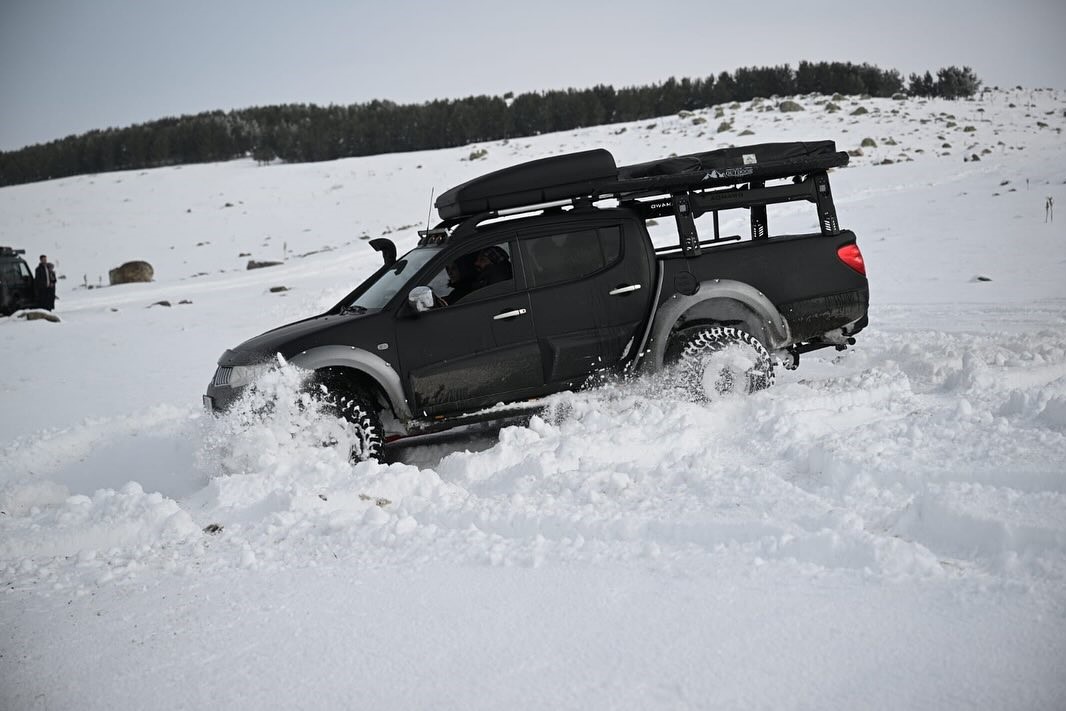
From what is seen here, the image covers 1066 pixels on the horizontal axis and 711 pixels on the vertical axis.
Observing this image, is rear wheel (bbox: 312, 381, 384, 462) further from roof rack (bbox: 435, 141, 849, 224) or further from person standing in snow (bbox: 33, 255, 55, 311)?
person standing in snow (bbox: 33, 255, 55, 311)

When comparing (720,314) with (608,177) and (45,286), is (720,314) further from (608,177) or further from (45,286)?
(45,286)

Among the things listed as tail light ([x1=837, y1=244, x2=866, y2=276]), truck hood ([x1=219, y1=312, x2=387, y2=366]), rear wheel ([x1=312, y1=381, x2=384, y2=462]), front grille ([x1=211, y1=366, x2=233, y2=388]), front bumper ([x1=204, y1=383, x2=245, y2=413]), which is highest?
tail light ([x1=837, y1=244, x2=866, y2=276])

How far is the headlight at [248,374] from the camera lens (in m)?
5.59

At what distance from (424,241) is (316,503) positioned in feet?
8.76

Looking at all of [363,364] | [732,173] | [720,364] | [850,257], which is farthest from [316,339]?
[850,257]

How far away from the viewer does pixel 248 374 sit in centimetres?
562

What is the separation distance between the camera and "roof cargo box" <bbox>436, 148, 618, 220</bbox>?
619cm

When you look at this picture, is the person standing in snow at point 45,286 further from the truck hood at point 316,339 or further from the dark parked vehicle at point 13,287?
the truck hood at point 316,339

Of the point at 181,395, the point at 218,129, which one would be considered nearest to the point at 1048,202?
the point at 181,395

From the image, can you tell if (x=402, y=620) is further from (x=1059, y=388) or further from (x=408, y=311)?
(x=1059, y=388)

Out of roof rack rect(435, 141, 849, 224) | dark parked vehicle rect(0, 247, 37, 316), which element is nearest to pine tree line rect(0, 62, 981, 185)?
dark parked vehicle rect(0, 247, 37, 316)

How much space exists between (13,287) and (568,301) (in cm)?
1841

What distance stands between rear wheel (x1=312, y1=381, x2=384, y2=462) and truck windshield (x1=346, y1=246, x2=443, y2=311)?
0.77 metres

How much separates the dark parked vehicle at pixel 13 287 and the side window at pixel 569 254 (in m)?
17.5
